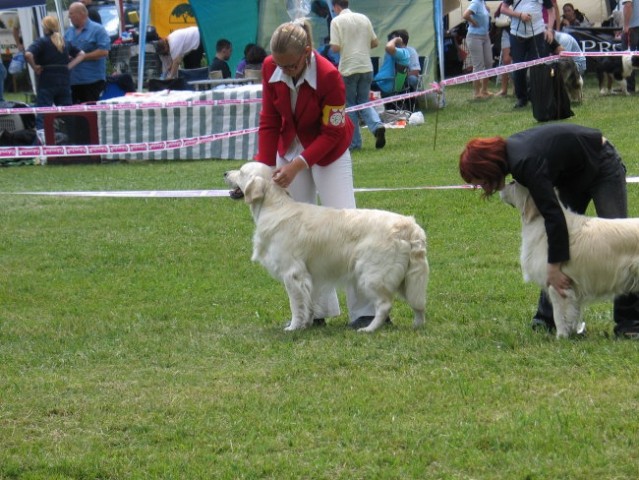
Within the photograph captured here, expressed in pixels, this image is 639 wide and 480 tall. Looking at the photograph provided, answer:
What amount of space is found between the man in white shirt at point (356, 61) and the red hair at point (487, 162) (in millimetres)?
9267

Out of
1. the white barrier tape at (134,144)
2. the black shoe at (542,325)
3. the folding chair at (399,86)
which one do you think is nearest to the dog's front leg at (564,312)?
the black shoe at (542,325)

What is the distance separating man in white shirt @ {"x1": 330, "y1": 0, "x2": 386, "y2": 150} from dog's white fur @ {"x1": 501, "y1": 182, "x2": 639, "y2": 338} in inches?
359

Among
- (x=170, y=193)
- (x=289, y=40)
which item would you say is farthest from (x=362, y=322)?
(x=170, y=193)

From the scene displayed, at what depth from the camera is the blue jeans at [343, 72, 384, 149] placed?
1480cm

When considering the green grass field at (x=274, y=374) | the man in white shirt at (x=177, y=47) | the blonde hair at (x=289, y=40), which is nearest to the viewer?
the green grass field at (x=274, y=374)

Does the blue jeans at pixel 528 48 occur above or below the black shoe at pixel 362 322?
above

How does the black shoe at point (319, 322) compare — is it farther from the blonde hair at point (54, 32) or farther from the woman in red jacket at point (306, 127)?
the blonde hair at point (54, 32)

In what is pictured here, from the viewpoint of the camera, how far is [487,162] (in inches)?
212

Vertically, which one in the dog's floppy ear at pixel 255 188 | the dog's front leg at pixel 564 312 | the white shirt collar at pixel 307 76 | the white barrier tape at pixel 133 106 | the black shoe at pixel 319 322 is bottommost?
the black shoe at pixel 319 322

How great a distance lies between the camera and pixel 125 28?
2994cm

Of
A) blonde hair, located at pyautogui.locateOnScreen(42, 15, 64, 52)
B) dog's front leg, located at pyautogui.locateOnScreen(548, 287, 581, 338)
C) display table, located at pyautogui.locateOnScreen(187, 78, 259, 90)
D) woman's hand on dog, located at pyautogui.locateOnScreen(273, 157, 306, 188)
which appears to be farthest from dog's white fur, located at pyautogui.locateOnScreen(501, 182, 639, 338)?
display table, located at pyautogui.locateOnScreen(187, 78, 259, 90)

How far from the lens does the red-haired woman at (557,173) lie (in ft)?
17.7

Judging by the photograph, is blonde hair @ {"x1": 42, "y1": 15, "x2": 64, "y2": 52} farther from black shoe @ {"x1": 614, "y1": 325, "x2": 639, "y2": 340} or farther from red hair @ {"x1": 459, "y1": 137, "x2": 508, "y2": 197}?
black shoe @ {"x1": 614, "y1": 325, "x2": 639, "y2": 340}

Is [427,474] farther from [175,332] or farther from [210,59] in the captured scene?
[210,59]
